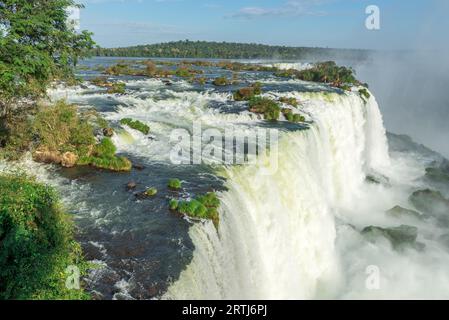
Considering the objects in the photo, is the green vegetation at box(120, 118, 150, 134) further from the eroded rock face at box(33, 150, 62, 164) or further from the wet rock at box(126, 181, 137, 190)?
the wet rock at box(126, 181, 137, 190)

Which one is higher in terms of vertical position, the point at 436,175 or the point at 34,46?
the point at 34,46

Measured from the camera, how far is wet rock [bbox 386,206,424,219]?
22.8 metres

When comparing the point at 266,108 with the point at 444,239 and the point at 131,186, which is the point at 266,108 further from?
the point at 131,186

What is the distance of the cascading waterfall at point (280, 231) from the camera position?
33.0ft

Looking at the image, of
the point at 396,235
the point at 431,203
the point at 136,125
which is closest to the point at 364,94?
the point at 431,203

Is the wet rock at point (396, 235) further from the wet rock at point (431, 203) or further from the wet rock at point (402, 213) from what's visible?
the wet rock at point (431, 203)

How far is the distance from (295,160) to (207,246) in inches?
330

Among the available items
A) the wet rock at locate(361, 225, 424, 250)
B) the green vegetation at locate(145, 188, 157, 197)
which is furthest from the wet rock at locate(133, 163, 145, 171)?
the wet rock at locate(361, 225, 424, 250)

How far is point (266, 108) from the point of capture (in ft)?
82.0

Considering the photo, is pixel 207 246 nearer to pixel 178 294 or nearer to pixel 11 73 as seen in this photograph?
pixel 178 294

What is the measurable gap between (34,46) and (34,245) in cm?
803

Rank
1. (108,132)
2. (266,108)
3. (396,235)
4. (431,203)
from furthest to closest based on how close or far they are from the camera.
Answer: (266,108)
(431,203)
(396,235)
(108,132)

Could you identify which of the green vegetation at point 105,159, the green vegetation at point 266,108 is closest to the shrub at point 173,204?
the green vegetation at point 105,159

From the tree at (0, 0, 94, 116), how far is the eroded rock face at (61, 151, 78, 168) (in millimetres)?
2621
